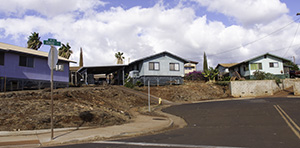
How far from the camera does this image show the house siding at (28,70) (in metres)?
22.5

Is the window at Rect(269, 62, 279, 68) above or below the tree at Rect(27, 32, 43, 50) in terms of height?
below

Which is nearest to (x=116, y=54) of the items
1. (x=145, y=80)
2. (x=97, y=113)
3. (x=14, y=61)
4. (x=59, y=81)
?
(x=145, y=80)

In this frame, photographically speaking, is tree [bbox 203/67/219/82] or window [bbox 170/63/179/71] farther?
tree [bbox 203/67/219/82]

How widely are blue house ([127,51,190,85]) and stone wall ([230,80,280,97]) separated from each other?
30.9ft

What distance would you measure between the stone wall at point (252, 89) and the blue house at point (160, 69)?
30.9ft

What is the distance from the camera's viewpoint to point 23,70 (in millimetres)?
24141

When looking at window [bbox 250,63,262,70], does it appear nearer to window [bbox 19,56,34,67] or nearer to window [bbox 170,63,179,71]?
window [bbox 170,63,179,71]

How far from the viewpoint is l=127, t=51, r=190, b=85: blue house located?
37.3 m

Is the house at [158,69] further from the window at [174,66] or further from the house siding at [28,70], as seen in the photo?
the house siding at [28,70]

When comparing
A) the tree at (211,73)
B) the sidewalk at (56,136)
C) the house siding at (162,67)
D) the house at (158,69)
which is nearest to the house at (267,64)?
the tree at (211,73)

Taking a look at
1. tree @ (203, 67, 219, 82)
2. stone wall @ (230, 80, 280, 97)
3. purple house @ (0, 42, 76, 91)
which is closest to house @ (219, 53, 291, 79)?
tree @ (203, 67, 219, 82)

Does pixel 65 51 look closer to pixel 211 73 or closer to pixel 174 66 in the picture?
pixel 174 66

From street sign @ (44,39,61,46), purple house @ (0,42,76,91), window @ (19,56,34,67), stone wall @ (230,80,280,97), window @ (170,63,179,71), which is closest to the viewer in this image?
street sign @ (44,39,61,46)

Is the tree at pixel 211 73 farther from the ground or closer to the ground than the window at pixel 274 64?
closer to the ground
